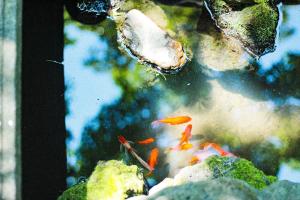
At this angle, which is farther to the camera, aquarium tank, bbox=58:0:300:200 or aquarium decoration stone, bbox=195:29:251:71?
aquarium decoration stone, bbox=195:29:251:71

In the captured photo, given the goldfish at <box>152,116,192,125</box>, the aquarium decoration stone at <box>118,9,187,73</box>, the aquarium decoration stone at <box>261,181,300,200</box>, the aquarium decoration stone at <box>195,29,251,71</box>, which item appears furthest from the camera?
the aquarium decoration stone at <box>195,29,251,71</box>

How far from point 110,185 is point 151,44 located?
6.39 ft

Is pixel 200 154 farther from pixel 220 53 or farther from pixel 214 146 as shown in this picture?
pixel 220 53

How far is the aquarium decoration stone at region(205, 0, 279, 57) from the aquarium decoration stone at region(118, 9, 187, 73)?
0.72 meters

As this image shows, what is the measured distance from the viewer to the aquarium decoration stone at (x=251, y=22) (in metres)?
5.33

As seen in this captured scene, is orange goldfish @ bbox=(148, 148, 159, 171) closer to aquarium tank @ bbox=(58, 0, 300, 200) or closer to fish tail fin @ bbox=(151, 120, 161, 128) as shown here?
aquarium tank @ bbox=(58, 0, 300, 200)

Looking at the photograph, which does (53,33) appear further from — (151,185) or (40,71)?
(151,185)

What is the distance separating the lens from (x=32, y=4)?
17.6 feet

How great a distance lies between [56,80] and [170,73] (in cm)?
137

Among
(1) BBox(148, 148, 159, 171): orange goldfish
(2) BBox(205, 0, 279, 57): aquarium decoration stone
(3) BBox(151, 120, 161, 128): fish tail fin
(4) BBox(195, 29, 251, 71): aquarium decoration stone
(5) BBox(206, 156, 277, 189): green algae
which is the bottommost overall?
(1) BBox(148, 148, 159, 171): orange goldfish

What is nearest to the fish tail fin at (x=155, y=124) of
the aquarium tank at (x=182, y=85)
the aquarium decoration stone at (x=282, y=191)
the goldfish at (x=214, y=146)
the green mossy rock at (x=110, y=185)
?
the aquarium tank at (x=182, y=85)

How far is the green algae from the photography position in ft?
13.2

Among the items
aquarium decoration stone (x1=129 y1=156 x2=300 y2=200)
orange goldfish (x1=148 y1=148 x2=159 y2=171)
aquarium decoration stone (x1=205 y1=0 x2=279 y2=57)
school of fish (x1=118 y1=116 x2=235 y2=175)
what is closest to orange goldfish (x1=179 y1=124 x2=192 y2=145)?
school of fish (x1=118 y1=116 x2=235 y2=175)

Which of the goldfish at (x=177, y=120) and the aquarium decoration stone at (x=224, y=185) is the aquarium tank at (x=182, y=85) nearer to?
the goldfish at (x=177, y=120)
